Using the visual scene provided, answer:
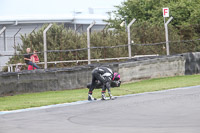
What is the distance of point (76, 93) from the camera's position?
55.2ft

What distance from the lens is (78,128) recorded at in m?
8.03

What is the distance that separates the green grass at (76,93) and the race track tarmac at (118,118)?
2.13m

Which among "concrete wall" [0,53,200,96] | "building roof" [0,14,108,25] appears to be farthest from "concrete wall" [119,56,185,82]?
"building roof" [0,14,108,25]

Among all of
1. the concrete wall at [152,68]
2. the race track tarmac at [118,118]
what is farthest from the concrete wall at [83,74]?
the race track tarmac at [118,118]

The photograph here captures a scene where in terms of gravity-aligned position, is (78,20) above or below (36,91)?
above

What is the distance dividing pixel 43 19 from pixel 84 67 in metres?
31.9

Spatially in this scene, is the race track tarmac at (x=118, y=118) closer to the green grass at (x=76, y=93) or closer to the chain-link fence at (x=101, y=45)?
the green grass at (x=76, y=93)

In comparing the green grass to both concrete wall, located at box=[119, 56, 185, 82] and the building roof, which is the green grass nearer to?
concrete wall, located at box=[119, 56, 185, 82]

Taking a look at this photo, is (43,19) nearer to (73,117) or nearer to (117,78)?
(117,78)

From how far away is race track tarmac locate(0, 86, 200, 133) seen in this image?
7742mm

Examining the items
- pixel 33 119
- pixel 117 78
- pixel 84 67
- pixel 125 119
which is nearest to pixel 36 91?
pixel 84 67

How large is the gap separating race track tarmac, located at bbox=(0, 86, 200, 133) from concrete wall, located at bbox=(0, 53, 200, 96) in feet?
18.5

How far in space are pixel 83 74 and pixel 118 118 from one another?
29.9 ft

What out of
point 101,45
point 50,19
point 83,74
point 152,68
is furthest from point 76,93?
point 50,19
